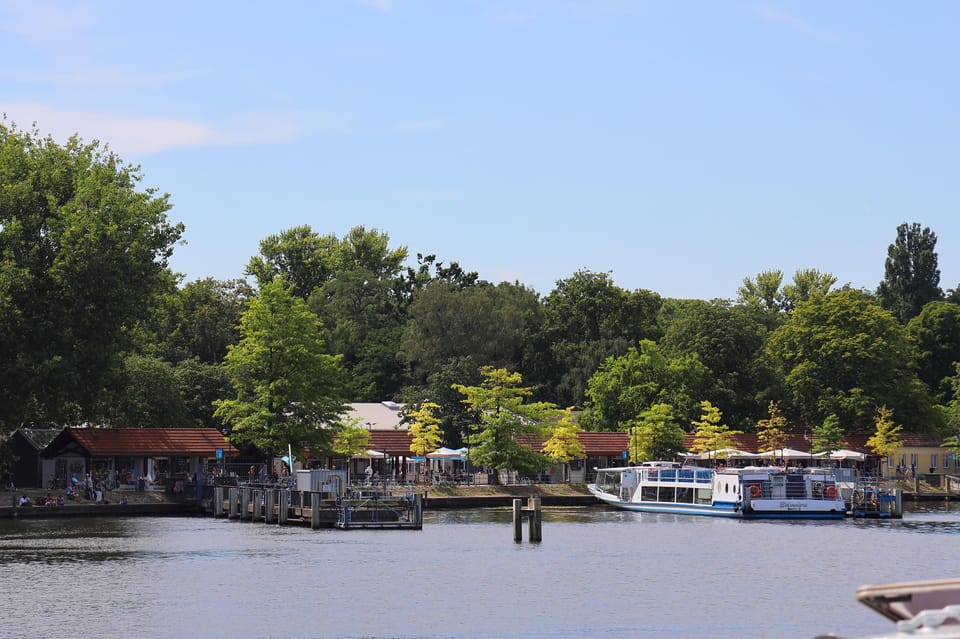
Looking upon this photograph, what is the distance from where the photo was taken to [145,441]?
337 feet

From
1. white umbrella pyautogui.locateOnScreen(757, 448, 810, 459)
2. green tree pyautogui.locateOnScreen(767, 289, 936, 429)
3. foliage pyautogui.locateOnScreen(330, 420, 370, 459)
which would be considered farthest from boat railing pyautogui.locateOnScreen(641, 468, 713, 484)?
green tree pyautogui.locateOnScreen(767, 289, 936, 429)

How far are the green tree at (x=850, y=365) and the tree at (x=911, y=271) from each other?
134ft

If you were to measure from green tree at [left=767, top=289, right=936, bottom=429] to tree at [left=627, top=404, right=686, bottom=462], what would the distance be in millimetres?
21930

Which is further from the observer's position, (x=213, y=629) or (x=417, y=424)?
(x=417, y=424)

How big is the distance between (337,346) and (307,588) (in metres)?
108

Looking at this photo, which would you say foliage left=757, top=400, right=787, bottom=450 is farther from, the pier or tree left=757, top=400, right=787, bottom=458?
the pier

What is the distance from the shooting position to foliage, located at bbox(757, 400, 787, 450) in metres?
132

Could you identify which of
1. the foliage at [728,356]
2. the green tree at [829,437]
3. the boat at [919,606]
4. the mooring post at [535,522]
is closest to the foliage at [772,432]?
the green tree at [829,437]

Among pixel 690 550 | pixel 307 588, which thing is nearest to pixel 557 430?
pixel 690 550

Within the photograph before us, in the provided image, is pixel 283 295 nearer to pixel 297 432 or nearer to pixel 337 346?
pixel 297 432

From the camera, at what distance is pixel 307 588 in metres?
53.4

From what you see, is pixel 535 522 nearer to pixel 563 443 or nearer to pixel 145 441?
pixel 145 441

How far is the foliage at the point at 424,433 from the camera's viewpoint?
384 ft

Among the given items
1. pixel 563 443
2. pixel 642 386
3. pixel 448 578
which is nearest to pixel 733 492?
pixel 563 443
